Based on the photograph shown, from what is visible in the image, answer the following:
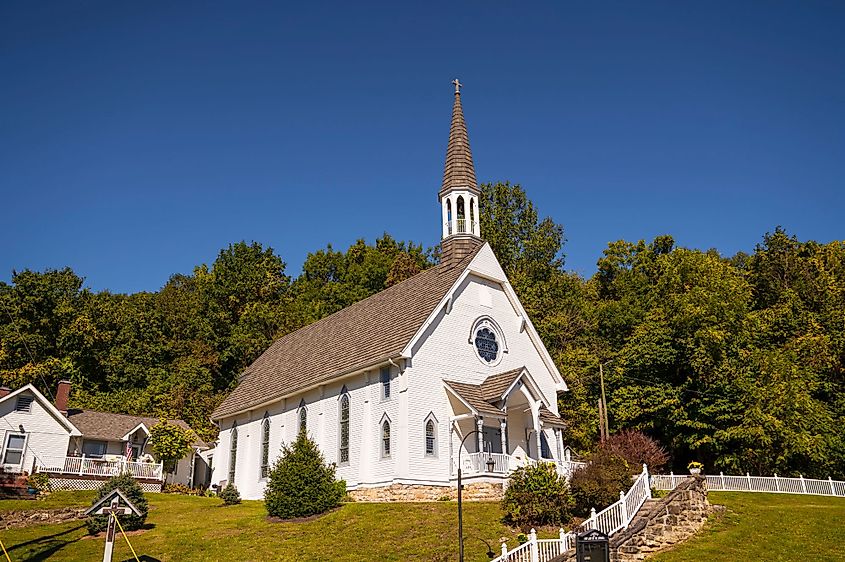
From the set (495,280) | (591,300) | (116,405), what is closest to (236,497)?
(495,280)

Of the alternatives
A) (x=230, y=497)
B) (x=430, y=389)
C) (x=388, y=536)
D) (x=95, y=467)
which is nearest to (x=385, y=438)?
(x=430, y=389)

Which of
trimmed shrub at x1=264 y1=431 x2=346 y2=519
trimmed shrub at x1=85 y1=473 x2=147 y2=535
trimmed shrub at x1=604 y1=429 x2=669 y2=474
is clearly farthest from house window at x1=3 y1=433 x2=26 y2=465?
trimmed shrub at x1=604 y1=429 x2=669 y2=474

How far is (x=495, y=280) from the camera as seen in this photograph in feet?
119

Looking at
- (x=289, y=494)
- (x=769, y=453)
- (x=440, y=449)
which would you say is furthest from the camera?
(x=769, y=453)

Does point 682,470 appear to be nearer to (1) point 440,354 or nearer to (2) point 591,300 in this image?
(2) point 591,300

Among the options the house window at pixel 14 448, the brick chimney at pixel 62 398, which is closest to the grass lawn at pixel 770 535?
the house window at pixel 14 448

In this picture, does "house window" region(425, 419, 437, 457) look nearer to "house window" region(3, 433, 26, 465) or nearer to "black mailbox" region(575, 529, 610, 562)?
"black mailbox" region(575, 529, 610, 562)

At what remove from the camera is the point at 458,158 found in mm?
39906

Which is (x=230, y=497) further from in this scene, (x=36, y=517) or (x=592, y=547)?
(x=592, y=547)

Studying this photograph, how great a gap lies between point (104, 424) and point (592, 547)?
37.1 m

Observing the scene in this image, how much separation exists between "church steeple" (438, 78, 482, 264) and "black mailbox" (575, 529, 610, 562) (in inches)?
817

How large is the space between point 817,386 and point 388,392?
30.0 metres

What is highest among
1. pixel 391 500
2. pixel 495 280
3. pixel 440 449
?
pixel 495 280

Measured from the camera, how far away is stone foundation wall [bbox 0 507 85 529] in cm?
2864
